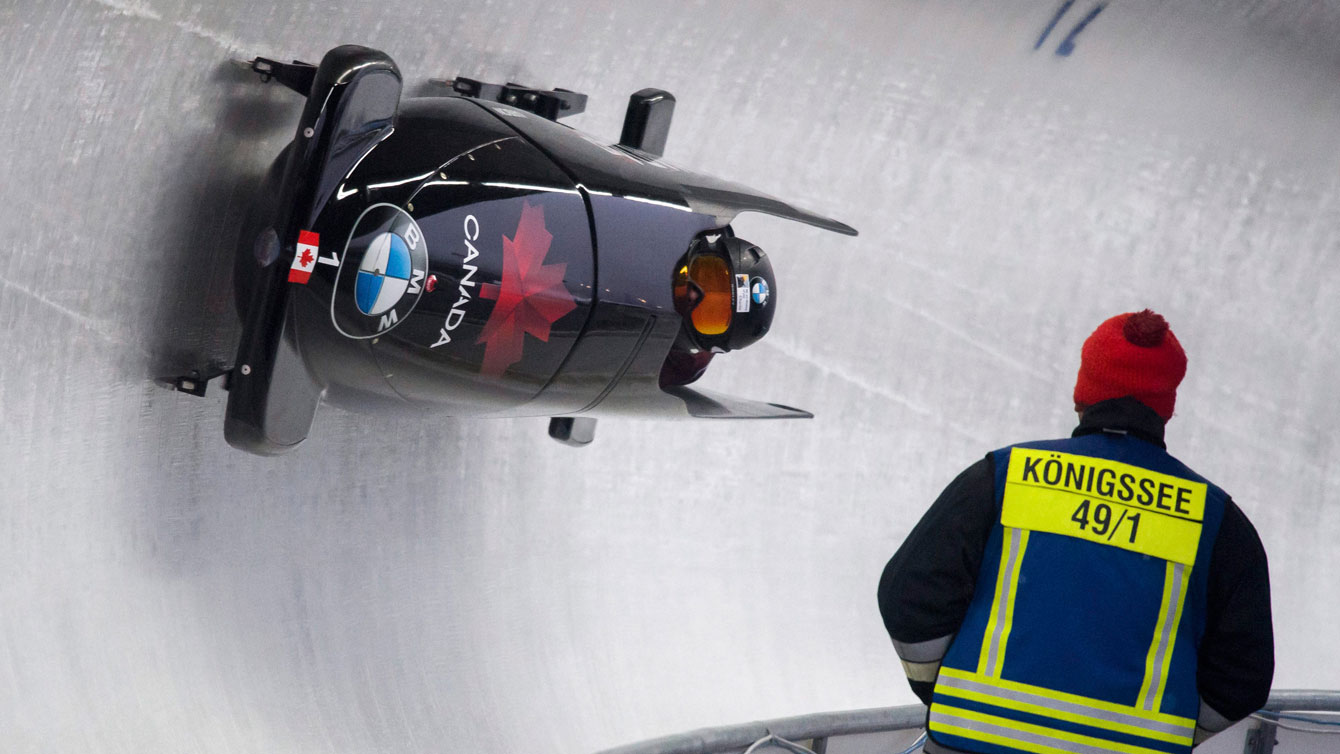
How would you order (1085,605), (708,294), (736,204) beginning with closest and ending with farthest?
1. (1085,605)
2. (708,294)
3. (736,204)

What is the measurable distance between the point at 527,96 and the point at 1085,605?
169 centimetres

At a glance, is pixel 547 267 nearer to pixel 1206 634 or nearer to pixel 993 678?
pixel 993 678

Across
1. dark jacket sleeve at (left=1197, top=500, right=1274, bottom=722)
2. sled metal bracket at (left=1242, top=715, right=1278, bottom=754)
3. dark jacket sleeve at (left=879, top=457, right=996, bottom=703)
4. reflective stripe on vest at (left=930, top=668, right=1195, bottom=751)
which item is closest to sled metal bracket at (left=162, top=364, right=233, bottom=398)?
dark jacket sleeve at (left=879, top=457, right=996, bottom=703)

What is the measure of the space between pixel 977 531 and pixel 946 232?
2430 millimetres

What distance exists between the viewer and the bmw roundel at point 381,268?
2232 mm

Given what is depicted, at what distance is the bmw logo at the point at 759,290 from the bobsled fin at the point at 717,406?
0.90ft

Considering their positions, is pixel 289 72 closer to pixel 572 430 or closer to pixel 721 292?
pixel 721 292

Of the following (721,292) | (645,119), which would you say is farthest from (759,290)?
(645,119)

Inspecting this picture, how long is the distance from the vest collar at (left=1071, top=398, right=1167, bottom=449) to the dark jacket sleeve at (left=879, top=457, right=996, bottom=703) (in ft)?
0.67

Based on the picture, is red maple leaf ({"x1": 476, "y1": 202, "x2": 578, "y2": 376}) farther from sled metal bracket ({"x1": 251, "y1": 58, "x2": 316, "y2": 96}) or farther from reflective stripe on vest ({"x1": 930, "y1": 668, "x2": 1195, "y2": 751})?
reflective stripe on vest ({"x1": 930, "y1": 668, "x2": 1195, "y2": 751})

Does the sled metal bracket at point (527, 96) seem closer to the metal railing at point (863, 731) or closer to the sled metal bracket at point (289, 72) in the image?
the sled metal bracket at point (289, 72)

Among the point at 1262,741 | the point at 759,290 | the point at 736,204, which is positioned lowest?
the point at 1262,741

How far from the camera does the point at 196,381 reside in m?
2.45

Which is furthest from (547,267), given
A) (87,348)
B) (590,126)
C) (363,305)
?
(590,126)
